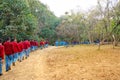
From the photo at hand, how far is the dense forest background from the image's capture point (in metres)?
24.6

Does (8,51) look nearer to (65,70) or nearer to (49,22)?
(65,70)

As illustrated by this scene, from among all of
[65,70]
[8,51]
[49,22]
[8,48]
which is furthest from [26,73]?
[49,22]

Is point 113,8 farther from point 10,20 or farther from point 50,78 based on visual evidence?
point 50,78

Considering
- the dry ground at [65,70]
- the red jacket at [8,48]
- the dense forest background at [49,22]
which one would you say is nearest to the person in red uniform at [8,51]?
the red jacket at [8,48]

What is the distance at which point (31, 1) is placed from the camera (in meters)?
42.5

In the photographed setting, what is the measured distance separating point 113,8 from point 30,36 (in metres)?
13.1

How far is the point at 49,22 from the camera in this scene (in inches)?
2702

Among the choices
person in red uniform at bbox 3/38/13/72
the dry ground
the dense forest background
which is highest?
the dense forest background

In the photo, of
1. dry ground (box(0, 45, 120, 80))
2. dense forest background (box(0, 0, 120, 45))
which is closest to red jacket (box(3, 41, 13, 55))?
dry ground (box(0, 45, 120, 80))

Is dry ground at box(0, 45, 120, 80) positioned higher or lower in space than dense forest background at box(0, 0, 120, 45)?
lower

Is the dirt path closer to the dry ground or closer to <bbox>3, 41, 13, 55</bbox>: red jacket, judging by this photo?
the dry ground

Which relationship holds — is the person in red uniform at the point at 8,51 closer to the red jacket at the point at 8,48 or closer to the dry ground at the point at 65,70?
the red jacket at the point at 8,48

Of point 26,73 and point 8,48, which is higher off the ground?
point 8,48

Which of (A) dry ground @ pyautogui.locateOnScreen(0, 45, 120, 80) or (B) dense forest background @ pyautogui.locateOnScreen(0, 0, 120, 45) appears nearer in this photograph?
(A) dry ground @ pyautogui.locateOnScreen(0, 45, 120, 80)
